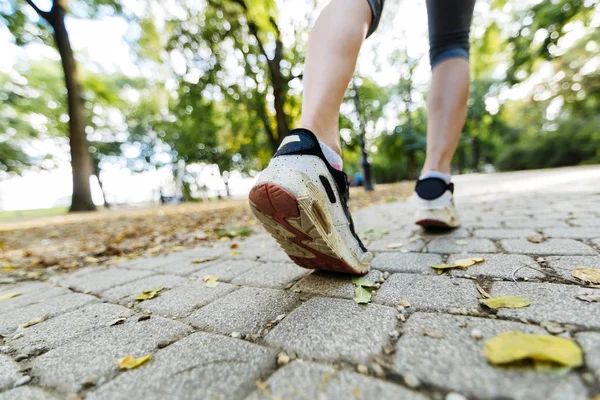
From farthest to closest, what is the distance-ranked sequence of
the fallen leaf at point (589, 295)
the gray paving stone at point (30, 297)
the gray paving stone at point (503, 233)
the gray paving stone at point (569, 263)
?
the gray paving stone at point (503, 233) → the gray paving stone at point (30, 297) → the gray paving stone at point (569, 263) → the fallen leaf at point (589, 295)

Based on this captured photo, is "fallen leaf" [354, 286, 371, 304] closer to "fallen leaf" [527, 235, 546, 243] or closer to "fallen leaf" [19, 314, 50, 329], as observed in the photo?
"fallen leaf" [527, 235, 546, 243]

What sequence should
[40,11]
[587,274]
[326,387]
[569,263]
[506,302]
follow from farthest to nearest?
[40,11] < [569,263] < [587,274] < [506,302] < [326,387]

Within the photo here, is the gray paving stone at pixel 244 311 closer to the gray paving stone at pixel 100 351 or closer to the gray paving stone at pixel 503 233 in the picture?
the gray paving stone at pixel 100 351

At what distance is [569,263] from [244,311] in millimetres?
1130

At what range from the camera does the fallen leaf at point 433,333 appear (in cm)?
64

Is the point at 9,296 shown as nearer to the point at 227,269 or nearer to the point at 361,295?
the point at 227,269

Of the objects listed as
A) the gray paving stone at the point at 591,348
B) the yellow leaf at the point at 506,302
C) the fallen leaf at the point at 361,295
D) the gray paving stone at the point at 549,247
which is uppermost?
the fallen leaf at the point at 361,295

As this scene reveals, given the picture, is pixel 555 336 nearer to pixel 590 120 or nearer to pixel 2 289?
pixel 2 289

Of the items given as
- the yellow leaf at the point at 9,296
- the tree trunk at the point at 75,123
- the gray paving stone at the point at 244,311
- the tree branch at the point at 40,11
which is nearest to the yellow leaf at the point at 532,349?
the gray paving stone at the point at 244,311

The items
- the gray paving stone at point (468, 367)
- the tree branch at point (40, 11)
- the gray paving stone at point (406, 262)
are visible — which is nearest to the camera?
the gray paving stone at point (468, 367)

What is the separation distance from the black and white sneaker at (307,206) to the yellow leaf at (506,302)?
1.33 feet

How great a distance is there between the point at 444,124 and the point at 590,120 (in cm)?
1589

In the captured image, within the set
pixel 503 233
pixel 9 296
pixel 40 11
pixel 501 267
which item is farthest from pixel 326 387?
pixel 40 11

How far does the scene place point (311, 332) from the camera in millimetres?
717
